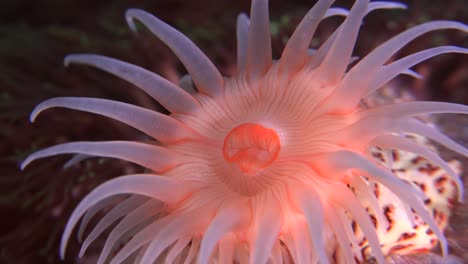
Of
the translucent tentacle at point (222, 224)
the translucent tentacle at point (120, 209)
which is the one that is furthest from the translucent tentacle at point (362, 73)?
the translucent tentacle at point (120, 209)

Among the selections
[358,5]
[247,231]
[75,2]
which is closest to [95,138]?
[247,231]

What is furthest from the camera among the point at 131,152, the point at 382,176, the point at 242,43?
the point at 242,43

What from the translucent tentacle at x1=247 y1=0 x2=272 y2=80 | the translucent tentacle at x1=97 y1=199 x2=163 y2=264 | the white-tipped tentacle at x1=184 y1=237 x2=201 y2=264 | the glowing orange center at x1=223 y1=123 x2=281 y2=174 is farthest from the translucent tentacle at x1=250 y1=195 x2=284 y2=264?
the translucent tentacle at x1=247 y1=0 x2=272 y2=80

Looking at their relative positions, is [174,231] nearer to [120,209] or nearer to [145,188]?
[145,188]

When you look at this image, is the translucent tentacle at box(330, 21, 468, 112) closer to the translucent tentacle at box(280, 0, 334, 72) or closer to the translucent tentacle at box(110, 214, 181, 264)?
the translucent tentacle at box(280, 0, 334, 72)

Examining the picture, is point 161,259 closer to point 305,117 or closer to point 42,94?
point 305,117

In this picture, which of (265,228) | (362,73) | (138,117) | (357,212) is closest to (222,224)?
(265,228)
